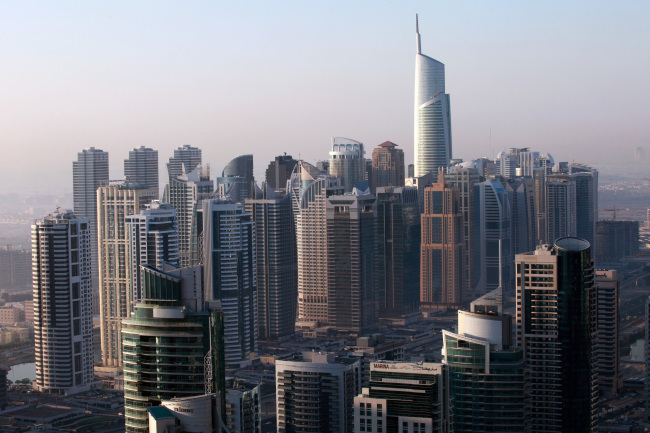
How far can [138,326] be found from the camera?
16.2 metres

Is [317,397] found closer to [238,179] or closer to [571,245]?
[571,245]

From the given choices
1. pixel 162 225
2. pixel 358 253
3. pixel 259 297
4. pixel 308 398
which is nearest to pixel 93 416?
pixel 162 225

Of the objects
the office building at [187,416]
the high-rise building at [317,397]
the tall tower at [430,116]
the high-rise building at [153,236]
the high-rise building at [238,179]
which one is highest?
the tall tower at [430,116]

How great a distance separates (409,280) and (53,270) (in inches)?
768

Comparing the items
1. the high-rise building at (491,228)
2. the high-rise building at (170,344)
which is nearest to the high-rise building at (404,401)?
the high-rise building at (170,344)

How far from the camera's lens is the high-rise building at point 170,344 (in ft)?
52.3

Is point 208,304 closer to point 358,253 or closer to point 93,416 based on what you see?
point 93,416

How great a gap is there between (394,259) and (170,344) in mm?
31726

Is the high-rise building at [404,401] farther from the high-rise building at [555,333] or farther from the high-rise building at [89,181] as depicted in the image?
the high-rise building at [89,181]

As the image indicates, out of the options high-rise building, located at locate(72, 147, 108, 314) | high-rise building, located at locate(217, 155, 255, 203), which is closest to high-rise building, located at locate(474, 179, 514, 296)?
high-rise building, located at locate(217, 155, 255, 203)

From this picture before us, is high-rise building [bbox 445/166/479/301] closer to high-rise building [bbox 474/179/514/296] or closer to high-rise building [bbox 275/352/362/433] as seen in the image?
high-rise building [bbox 474/179/514/296]

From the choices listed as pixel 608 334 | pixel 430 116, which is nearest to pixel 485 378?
pixel 608 334

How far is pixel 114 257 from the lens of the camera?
37969 millimetres

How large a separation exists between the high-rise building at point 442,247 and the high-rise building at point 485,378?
1146 inches
